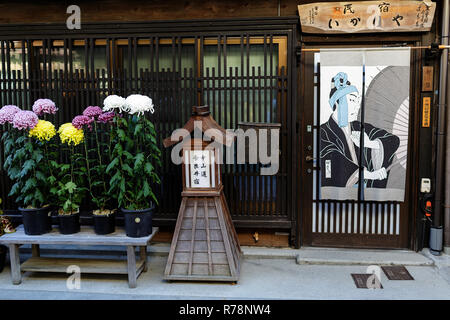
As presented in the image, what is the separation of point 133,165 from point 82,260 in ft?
5.48

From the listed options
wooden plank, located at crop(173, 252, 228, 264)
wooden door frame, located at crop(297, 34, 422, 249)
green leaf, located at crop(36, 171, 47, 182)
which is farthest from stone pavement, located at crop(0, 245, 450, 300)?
green leaf, located at crop(36, 171, 47, 182)

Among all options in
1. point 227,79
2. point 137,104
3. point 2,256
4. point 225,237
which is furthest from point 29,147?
point 227,79

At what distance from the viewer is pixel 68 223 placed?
5.43 metres

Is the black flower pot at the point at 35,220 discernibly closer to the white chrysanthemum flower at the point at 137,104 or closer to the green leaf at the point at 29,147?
the green leaf at the point at 29,147

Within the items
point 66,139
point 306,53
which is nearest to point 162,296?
point 66,139

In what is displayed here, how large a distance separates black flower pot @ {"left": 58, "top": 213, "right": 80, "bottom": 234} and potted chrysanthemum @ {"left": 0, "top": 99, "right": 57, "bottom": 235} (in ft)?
0.81

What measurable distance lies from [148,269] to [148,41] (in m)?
3.72

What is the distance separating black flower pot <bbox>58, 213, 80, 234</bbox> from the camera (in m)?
5.41

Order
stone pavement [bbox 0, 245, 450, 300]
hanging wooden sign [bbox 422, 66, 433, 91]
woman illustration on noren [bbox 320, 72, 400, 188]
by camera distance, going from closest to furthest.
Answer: stone pavement [bbox 0, 245, 450, 300] → hanging wooden sign [bbox 422, 66, 433, 91] → woman illustration on noren [bbox 320, 72, 400, 188]

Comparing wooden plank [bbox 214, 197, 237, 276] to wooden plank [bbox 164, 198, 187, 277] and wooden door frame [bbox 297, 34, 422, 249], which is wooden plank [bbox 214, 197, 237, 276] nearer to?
wooden plank [bbox 164, 198, 187, 277]

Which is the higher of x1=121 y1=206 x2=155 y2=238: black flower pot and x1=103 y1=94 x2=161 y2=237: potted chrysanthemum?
x1=103 y1=94 x2=161 y2=237: potted chrysanthemum

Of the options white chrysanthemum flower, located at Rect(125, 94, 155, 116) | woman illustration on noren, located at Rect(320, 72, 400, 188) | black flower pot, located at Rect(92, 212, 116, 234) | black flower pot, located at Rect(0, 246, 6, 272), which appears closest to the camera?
white chrysanthemum flower, located at Rect(125, 94, 155, 116)

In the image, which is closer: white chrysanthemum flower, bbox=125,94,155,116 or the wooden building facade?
white chrysanthemum flower, bbox=125,94,155,116

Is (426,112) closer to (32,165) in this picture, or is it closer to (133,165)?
(133,165)
